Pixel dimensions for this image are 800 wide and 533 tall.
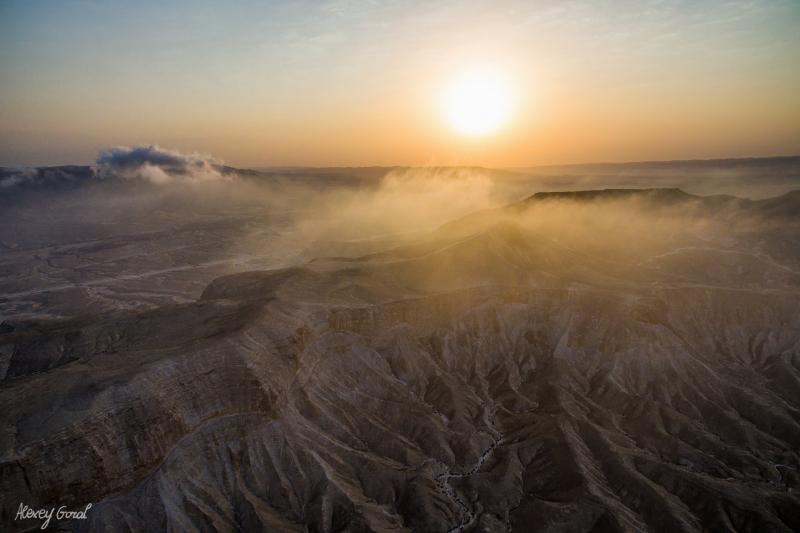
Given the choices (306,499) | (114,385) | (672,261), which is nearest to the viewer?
(114,385)

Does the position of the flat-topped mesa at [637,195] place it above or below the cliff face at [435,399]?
above

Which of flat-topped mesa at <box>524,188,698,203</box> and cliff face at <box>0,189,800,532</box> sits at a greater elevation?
flat-topped mesa at <box>524,188,698,203</box>

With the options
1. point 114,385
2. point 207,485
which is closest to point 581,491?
point 207,485

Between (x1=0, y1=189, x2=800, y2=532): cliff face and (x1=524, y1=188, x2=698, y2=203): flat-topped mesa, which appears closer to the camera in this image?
(x1=0, y1=189, x2=800, y2=532): cliff face

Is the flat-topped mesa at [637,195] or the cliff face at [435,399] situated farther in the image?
the flat-topped mesa at [637,195]

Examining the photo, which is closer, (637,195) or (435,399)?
(435,399)

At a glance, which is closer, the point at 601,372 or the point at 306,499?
the point at 306,499

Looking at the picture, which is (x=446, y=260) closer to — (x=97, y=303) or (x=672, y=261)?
(x=672, y=261)

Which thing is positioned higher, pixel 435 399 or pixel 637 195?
pixel 637 195
